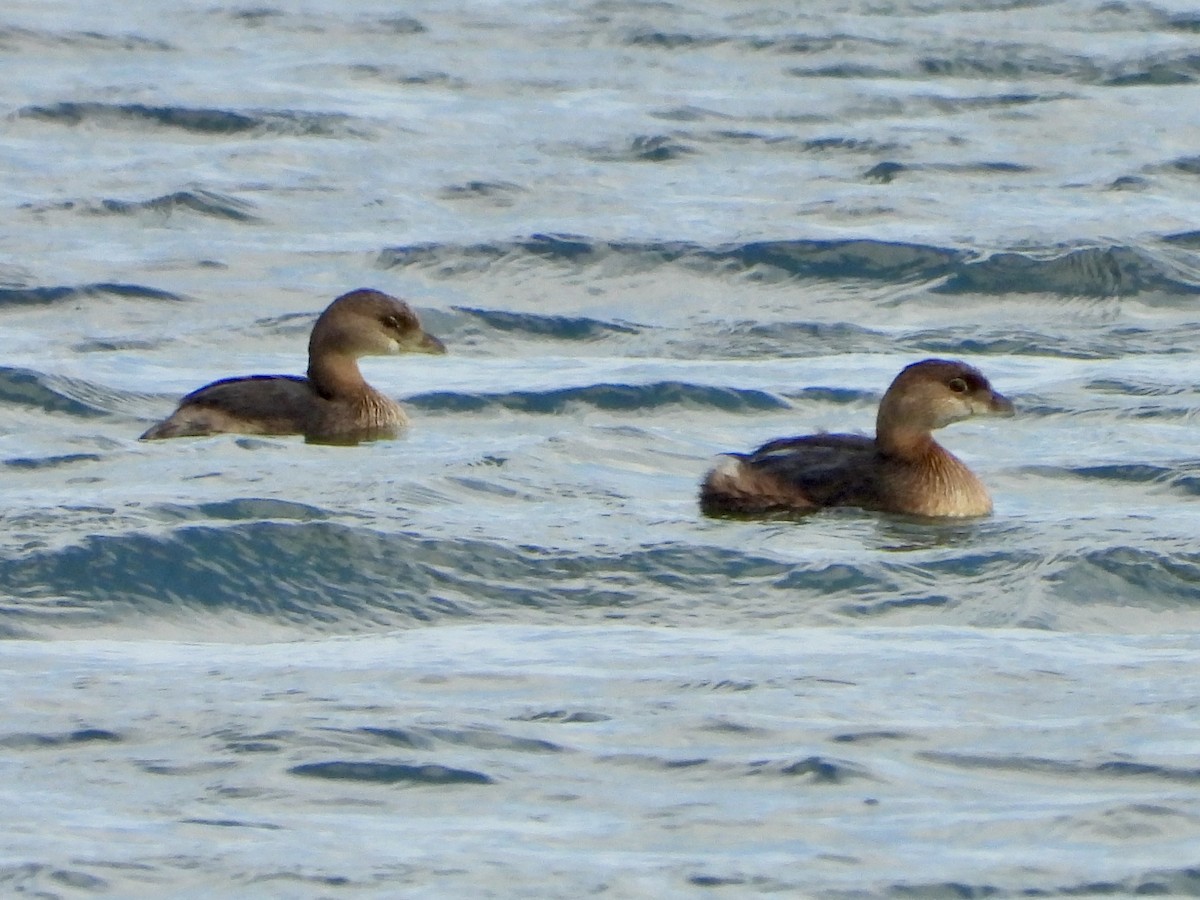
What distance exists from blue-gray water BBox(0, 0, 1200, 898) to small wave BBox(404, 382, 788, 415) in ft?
0.15

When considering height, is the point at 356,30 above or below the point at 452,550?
above

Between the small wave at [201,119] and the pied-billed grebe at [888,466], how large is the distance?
10.5 metres

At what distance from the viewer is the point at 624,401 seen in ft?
46.9

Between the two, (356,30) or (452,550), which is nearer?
(452,550)

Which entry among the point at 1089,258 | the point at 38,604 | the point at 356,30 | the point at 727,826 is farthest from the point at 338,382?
the point at 356,30

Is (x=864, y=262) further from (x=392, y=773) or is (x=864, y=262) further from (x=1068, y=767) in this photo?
(x=392, y=773)

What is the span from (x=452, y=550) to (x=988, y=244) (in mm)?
7798

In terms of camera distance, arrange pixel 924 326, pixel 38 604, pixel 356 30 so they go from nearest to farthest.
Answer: pixel 38 604 → pixel 924 326 → pixel 356 30

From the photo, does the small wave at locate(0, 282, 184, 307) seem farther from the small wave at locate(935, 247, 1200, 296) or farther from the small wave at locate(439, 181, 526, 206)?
the small wave at locate(935, 247, 1200, 296)

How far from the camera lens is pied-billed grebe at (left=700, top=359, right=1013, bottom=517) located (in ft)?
38.1

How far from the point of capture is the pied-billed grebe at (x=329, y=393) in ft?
43.2

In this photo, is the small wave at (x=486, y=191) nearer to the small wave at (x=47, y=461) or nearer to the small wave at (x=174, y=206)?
the small wave at (x=174, y=206)

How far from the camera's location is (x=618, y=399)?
Result: 14.3 meters

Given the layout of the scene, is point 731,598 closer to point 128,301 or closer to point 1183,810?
point 1183,810
